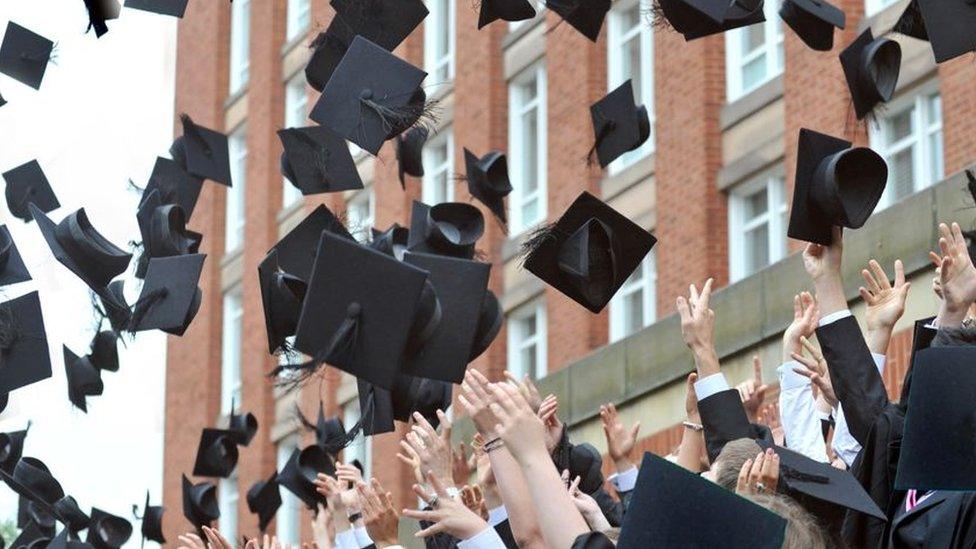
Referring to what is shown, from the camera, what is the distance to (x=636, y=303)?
675 inches

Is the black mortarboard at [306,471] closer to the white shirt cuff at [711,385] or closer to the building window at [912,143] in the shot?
the white shirt cuff at [711,385]

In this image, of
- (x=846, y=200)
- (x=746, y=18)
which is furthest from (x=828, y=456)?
(x=746, y=18)

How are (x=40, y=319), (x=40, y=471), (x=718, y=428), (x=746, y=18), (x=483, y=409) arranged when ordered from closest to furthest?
1. (x=483, y=409)
2. (x=718, y=428)
3. (x=746, y=18)
4. (x=40, y=319)
5. (x=40, y=471)

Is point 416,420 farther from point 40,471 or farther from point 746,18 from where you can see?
point 40,471

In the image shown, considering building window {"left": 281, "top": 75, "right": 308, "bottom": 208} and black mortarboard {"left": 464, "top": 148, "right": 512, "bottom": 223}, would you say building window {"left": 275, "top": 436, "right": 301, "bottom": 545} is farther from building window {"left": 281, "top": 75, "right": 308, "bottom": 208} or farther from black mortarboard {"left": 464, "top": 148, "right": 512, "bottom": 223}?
black mortarboard {"left": 464, "top": 148, "right": 512, "bottom": 223}

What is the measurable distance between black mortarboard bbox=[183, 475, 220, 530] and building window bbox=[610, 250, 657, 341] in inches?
262

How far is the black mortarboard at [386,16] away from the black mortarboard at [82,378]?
2.41 metres

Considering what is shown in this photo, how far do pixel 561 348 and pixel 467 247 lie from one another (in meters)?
10.3

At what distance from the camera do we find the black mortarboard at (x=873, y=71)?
7.06 meters

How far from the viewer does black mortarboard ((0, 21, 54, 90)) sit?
8570mm

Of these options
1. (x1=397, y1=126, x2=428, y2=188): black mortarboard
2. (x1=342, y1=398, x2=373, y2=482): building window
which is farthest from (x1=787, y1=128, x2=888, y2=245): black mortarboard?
(x1=342, y1=398, x2=373, y2=482): building window

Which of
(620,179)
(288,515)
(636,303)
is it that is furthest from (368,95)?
(288,515)

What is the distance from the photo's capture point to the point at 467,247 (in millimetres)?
7406

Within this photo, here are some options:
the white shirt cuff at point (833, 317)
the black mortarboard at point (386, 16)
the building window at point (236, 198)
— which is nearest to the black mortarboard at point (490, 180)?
the black mortarboard at point (386, 16)
